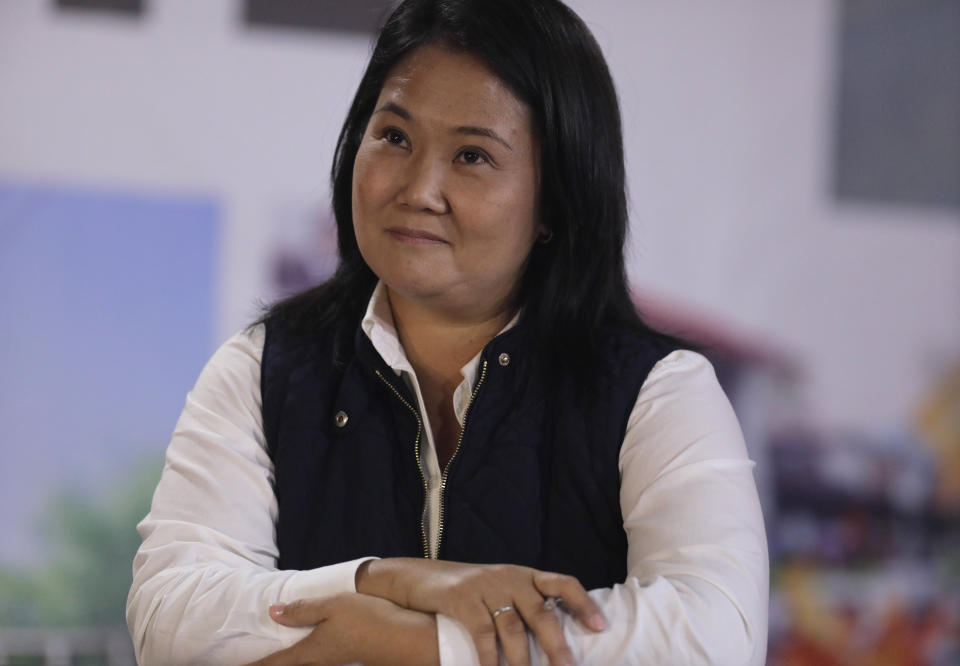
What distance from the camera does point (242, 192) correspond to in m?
3.32

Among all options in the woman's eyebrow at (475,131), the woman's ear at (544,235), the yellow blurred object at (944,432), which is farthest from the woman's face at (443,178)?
the yellow blurred object at (944,432)

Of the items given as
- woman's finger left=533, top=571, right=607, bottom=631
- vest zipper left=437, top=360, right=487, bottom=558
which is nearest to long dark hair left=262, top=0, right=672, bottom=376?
vest zipper left=437, top=360, right=487, bottom=558

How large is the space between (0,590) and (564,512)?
2249 mm

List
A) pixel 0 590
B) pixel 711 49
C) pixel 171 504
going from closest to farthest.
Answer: pixel 171 504 → pixel 0 590 → pixel 711 49

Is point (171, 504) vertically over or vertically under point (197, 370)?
over

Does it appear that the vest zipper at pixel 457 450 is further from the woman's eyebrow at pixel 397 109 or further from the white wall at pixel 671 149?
the white wall at pixel 671 149

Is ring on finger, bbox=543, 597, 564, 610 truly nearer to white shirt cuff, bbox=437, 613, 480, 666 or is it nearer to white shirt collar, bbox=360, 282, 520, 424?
white shirt cuff, bbox=437, 613, 480, 666

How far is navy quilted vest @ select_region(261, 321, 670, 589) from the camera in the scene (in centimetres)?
154

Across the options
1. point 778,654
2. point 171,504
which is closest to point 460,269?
point 171,504

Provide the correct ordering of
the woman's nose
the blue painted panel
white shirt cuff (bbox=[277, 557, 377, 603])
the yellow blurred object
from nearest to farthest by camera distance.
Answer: white shirt cuff (bbox=[277, 557, 377, 603])
the woman's nose
the blue painted panel
the yellow blurred object

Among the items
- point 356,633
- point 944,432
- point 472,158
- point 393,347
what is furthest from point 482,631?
point 944,432

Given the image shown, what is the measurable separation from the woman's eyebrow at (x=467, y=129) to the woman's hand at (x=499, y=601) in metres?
0.58

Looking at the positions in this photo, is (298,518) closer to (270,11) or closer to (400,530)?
(400,530)

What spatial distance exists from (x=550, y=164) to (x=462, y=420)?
15.5 inches
